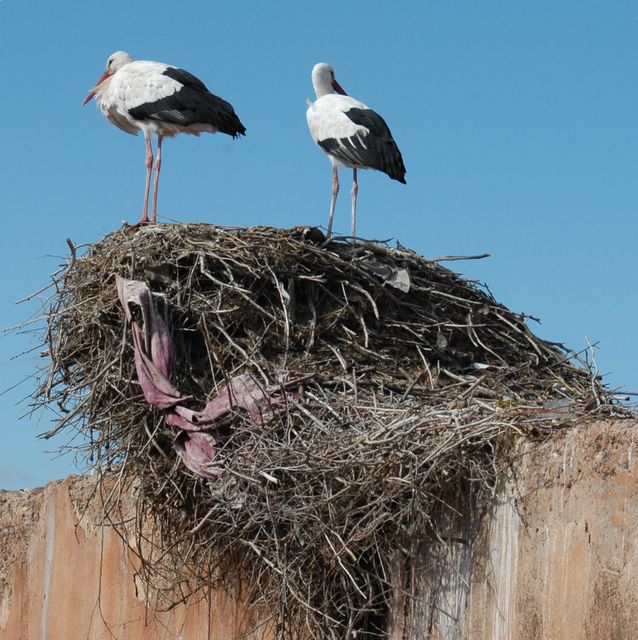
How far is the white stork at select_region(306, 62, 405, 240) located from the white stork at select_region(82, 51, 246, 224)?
69 cm

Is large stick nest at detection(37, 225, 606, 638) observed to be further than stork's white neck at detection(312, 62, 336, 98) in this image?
No

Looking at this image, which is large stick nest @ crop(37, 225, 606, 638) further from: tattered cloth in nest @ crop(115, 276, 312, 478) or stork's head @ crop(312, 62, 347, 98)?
stork's head @ crop(312, 62, 347, 98)

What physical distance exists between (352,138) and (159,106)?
130 centimetres

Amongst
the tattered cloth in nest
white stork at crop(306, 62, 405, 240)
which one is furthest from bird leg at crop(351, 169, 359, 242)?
the tattered cloth in nest

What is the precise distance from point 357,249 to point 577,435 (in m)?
2.86

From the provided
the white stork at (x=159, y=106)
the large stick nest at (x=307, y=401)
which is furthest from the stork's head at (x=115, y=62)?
the large stick nest at (x=307, y=401)

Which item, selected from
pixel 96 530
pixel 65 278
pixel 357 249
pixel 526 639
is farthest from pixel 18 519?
pixel 526 639

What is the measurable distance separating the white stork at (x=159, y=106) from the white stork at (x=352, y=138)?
27.2 inches

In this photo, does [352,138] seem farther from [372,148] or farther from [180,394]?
[180,394]

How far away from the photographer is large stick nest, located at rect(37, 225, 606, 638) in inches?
207

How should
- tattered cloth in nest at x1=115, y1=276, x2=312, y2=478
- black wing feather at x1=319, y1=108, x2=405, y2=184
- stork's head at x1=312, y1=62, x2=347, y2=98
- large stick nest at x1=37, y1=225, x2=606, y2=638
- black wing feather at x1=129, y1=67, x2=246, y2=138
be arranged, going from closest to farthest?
large stick nest at x1=37, y1=225, x2=606, y2=638
tattered cloth in nest at x1=115, y1=276, x2=312, y2=478
black wing feather at x1=129, y1=67, x2=246, y2=138
black wing feather at x1=319, y1=108, x2=405, y2=184
stork's head at x1=312, y1=62, x2=347, y2=98

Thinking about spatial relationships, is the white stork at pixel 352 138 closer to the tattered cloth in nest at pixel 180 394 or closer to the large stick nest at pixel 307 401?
the large stick nest at pixel 307 401

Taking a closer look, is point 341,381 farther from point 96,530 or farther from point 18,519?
point 18,519

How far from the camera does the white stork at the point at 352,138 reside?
28.5ft
